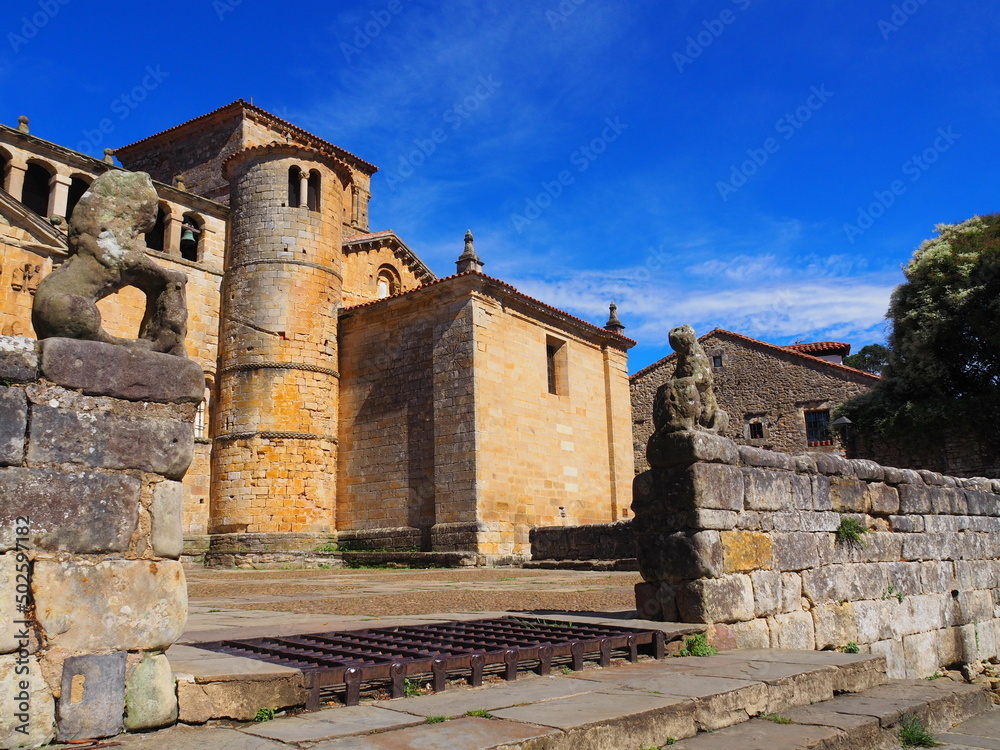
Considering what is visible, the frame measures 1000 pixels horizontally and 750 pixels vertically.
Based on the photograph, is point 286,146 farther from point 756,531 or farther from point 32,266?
point 756,531

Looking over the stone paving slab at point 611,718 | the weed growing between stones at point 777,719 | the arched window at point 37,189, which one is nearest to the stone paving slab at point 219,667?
the stone paving slab at point 611,718

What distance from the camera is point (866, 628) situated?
7.58 meters

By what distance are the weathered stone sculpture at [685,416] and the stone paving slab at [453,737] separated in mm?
3407

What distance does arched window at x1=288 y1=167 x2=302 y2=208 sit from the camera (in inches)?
853

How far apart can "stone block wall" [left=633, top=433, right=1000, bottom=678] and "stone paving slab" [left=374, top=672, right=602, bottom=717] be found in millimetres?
2061

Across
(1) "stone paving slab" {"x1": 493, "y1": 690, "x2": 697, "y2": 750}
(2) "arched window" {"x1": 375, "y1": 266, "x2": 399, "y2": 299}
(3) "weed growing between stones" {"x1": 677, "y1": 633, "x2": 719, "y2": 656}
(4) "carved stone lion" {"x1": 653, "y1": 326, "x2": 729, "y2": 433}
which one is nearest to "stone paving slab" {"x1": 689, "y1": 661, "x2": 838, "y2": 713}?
(3) "weed growing between stones" {"x1": 677, "y1": 633, "x2": 719, "y2": 656}

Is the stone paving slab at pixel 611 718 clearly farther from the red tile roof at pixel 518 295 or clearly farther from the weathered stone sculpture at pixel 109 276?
the red tile roof at pixel 518 295

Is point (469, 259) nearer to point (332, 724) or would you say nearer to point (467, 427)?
point (467, 427)

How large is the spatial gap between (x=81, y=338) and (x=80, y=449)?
48 cm

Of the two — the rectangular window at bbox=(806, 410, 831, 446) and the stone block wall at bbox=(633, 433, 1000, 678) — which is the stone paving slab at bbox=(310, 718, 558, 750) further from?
the rectangular window at bbox=(806, 410, 831, 446)

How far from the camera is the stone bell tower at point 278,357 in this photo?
63.5ft

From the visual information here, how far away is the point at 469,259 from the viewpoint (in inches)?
845

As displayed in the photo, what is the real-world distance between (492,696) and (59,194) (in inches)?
794

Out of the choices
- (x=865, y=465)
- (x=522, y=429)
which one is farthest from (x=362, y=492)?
(x=865, y=465)
